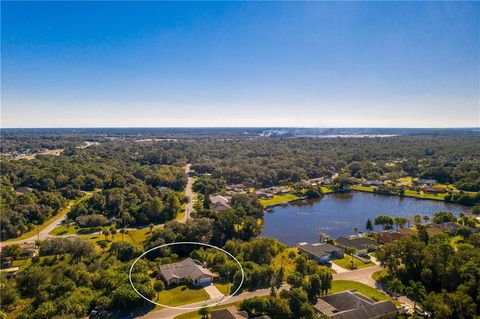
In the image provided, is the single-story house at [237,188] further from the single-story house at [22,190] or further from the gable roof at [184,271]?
the gable roof at [184,271]

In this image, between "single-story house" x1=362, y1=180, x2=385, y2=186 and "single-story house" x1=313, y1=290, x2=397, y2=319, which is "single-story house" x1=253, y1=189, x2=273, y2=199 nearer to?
"single-story house" x1=362, y1=180, x2=385, y2=186

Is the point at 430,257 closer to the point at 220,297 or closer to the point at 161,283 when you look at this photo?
the point at 220,297

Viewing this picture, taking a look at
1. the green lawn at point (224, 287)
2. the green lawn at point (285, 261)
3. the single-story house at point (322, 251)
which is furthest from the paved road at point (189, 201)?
the green lawn at point (224, 287)

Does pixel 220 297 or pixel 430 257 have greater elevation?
pixel 430 257

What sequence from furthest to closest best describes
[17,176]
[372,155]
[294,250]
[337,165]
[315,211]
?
[372,155]
[337,165]
[17,176]
[315,211]
[294,250]

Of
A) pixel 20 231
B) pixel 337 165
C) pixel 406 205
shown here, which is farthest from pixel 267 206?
pixel 337 165

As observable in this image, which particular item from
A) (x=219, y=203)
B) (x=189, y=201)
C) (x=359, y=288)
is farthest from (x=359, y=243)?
(x=189, y=201)

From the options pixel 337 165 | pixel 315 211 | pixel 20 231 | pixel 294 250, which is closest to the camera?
pixel 294 250

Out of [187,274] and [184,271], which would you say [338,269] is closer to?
[187,274]
